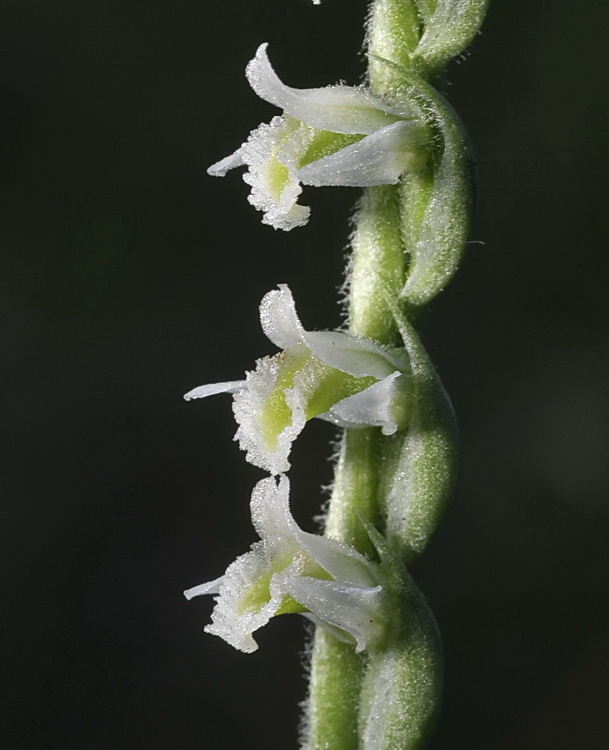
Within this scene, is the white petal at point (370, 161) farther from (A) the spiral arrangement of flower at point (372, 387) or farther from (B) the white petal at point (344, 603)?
(B) the white petal at point (344, 603)

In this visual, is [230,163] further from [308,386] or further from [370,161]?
[308,386]

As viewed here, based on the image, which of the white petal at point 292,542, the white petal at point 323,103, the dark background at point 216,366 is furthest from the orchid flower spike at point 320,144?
the dark background at point 216,366

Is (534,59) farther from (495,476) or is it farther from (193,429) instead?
(193,429)

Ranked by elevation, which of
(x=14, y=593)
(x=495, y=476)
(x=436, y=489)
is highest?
(x=436, y=489)

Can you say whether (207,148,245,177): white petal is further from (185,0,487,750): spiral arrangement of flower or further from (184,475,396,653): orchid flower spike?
(184,475,396,653): orchid flower spike

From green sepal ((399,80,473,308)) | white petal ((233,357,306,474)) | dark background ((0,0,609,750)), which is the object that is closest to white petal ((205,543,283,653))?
white petal ((233,357,306,474))

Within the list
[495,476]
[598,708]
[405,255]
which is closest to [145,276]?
[495,476]
